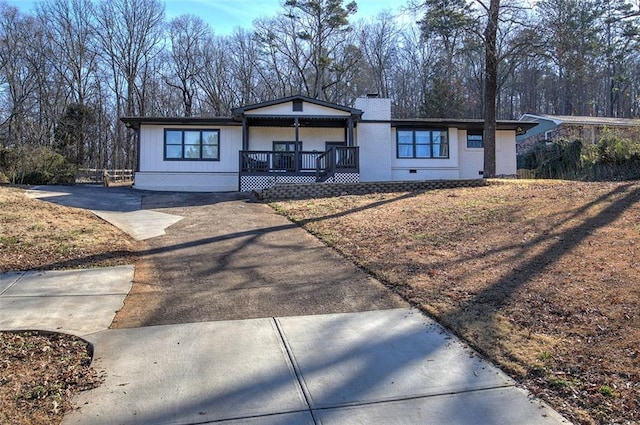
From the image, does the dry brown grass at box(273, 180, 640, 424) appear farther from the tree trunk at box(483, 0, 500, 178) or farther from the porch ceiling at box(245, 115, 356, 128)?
the porch ceiling at box(245, 115, 356, 128)

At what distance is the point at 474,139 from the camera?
22.7m

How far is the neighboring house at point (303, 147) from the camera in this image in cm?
1866

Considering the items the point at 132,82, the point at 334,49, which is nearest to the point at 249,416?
the point at 334,49

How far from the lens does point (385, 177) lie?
836 inches

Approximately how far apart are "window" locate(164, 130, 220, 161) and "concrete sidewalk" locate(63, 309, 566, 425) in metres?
16.5

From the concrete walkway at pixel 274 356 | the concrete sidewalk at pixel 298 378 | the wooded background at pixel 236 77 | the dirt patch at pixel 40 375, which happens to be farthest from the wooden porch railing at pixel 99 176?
the concrete sidewalk at pixel 298 378

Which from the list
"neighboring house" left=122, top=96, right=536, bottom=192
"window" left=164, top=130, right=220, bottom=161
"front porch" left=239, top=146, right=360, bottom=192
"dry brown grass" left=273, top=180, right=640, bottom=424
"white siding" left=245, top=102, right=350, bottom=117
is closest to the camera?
"dry brown grass" left=273, top=180, right=640, bottom=424

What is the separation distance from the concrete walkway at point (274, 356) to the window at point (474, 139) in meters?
18.0

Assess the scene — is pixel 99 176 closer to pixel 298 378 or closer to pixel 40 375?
pixel 40 375

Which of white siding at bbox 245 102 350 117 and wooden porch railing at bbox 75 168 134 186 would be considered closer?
white siding at bbox 245 102 350 117

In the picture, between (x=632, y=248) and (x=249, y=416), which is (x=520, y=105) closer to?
(x=632, y=248)

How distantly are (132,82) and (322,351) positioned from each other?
133 ft

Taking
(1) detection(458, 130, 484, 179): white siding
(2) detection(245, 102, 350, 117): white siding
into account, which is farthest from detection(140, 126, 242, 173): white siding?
(1) detection(458, 130, 484, 179): white siding

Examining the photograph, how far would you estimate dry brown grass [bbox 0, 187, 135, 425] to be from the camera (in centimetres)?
303
